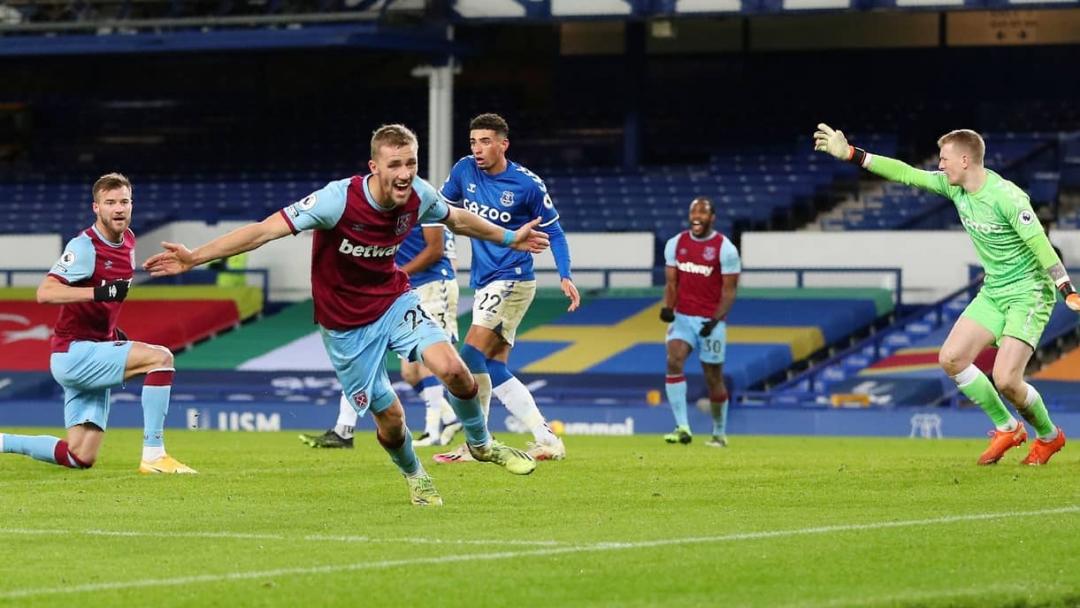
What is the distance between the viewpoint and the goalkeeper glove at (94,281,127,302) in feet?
43.9

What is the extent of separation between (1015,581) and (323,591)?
2880mm

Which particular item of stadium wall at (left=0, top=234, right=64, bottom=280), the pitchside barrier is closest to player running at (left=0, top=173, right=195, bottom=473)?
the pitchside barrier

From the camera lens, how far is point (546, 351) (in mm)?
32344

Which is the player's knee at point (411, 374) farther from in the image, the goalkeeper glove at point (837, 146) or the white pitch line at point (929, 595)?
the white pitch line at point (929, 595)

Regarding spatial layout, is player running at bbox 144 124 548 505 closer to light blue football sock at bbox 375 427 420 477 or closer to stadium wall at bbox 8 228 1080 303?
light blue football sock at bbox 375 427 420 477

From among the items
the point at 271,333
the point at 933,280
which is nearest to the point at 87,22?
the point at 271,333

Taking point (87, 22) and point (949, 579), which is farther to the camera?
point (87, 22)

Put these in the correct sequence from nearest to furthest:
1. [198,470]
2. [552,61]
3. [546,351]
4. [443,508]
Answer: [443,508] → [198,470] → [546,351] → [552,61]

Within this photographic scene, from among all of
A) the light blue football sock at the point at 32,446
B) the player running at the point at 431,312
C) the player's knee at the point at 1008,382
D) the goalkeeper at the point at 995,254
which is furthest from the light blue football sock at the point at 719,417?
the light blue football sock at the point at 32,446

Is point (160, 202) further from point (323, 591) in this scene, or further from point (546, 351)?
point (323, 591)

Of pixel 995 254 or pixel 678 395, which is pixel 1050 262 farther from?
pixel 678 395

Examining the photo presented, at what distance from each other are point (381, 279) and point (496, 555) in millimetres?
2620

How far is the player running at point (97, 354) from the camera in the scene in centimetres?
1409

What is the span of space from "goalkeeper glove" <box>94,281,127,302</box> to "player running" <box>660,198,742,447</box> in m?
8.12
